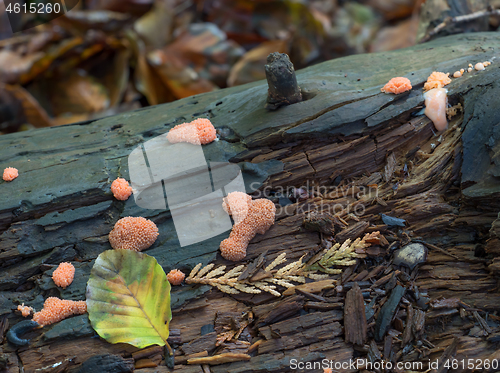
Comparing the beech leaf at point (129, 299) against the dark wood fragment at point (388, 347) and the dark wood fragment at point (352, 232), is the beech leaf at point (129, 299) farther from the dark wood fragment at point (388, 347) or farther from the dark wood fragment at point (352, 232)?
the dark wood fragment at point (388, 347)

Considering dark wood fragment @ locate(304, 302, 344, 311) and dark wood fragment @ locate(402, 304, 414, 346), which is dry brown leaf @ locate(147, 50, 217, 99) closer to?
dark wood fragment @ locate(304, 302, 344, 311)

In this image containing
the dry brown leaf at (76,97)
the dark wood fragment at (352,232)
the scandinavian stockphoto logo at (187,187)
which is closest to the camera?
the dark wood fragment at (352,232)

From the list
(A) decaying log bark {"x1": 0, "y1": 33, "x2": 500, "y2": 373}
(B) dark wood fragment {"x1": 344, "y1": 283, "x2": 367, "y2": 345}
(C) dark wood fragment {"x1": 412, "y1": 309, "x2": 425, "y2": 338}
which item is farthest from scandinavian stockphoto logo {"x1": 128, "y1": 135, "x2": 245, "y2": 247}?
(C) dark wood fragment {"x1": 412, "y1": 309, "x2": 425, "y2": 338}

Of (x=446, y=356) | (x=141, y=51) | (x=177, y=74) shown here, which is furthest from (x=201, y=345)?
(x=141, y=51)

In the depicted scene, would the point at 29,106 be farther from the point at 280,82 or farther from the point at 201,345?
the point at 201,345

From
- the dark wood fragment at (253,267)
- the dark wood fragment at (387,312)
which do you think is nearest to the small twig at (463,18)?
the dark wood fragment at (387,312)
